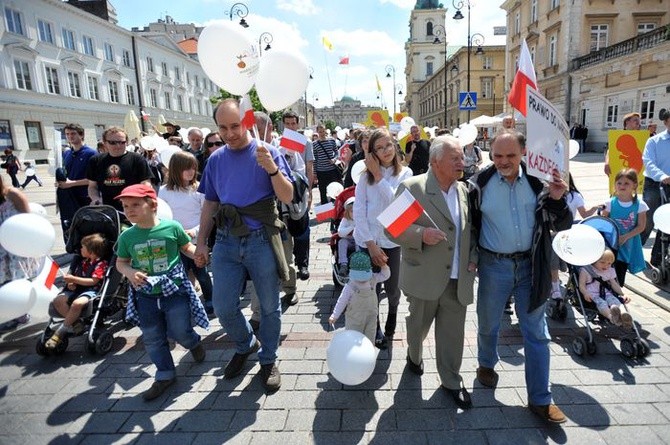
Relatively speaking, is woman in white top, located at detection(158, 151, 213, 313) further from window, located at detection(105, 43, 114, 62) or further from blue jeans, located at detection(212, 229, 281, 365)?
window, located at detection(105, 43, 114, 62)

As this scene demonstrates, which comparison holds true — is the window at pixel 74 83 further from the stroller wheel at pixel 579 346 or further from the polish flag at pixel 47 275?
the stroller wheel at pixel 579 346

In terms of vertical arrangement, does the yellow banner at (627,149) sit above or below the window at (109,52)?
below

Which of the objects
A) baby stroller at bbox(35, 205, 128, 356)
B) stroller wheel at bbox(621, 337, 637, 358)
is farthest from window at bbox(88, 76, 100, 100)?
stroller wheel at bbox(621, 337, 637, 358)

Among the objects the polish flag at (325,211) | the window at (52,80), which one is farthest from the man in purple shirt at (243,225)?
the window at (52,80)

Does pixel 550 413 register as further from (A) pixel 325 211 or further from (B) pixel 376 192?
(A) pixel 325 211

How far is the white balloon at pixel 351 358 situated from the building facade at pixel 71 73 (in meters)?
32.7

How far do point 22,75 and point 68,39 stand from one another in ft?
20.9

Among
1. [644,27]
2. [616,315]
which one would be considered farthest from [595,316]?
[644,27]

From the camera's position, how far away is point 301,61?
3324 millimetres

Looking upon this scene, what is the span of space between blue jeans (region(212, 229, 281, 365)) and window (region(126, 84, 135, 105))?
44091 mm

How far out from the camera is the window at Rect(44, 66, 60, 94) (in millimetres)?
30448

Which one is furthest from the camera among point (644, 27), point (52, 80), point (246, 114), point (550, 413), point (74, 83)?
point (74, 83)

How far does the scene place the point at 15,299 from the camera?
3443 mm

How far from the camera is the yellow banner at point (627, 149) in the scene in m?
6.05
